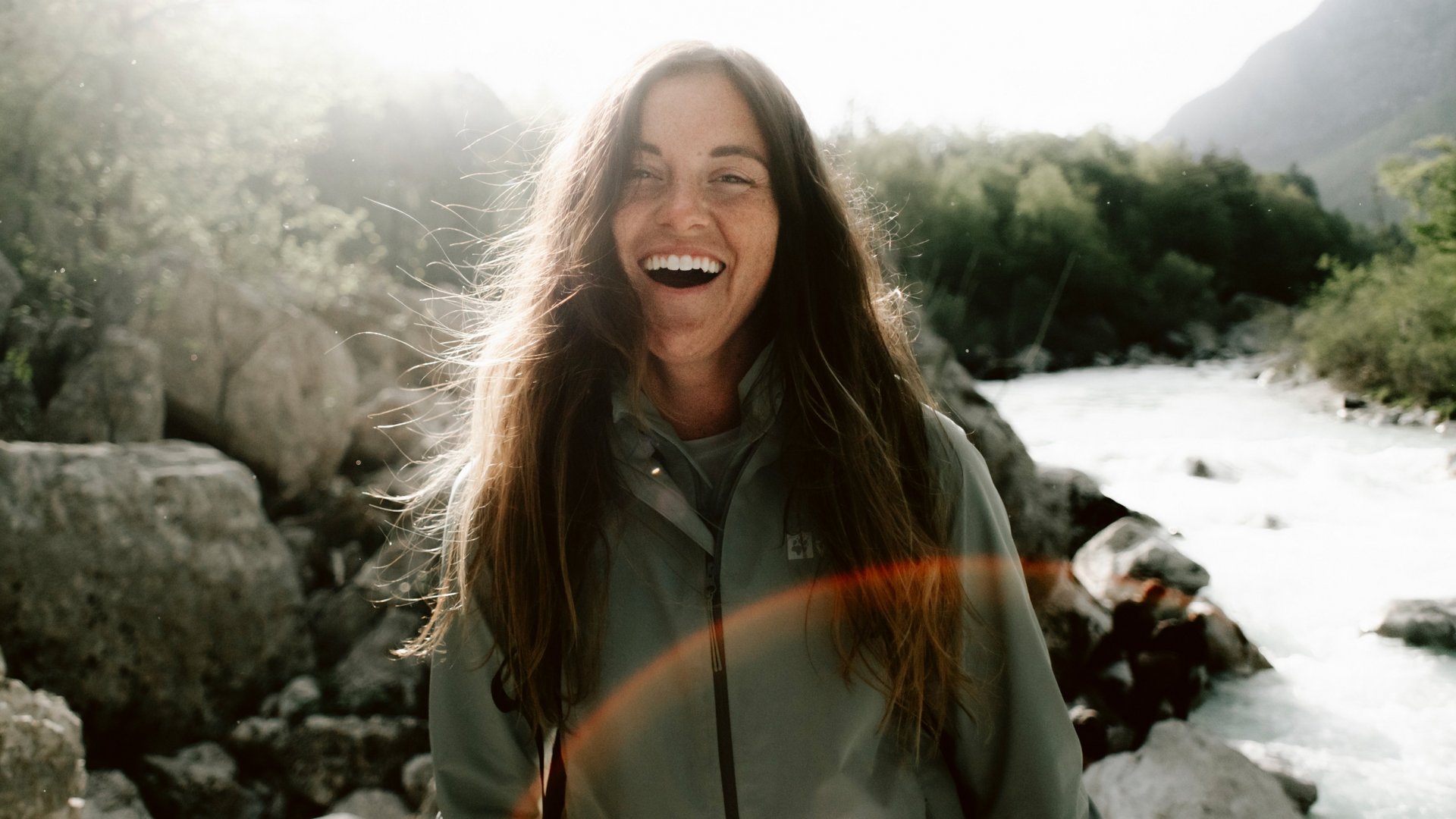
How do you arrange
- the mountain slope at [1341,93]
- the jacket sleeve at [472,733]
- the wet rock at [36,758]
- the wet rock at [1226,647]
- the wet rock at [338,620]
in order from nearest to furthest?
the jacket sleeve at [472,733], the wet rock at [36,758], the wet rock at [338,620], the wet rock at [1226,647], the mountain slope at [1341,93]

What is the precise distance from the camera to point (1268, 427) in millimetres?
14203

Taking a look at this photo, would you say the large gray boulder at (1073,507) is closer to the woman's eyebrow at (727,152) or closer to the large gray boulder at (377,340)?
the large gray boulder at (377,340)

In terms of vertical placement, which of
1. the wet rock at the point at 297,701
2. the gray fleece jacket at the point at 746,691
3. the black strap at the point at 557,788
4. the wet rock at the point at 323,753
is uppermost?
the gray fleece jacket at the point at 746,691

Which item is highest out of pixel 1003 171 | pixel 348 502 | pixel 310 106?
pixel 1003 171

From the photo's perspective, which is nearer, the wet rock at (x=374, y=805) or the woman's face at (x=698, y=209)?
the woman's face at (x=698, y=209)

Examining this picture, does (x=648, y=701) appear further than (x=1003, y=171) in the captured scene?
No

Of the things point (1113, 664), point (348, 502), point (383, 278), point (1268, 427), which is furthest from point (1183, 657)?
point (1268, 427)

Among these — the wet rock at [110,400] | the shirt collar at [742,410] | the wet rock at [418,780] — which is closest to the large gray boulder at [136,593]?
the wet rock at [418,780]

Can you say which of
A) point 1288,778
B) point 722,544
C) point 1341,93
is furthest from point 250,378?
point 1341,93

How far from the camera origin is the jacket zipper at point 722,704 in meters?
1.23

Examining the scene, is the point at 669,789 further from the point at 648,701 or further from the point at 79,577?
the point at 79,577

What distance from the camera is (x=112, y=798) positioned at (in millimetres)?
3682

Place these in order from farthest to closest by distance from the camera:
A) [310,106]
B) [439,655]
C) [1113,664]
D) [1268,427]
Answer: [1268,427] → [310,106] → [1113,664] → [439,655]

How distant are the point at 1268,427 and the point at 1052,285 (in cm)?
1774
